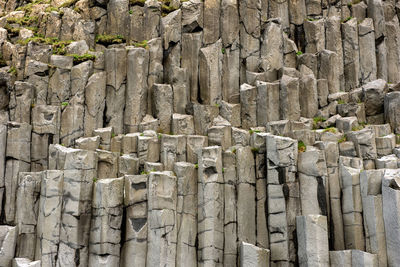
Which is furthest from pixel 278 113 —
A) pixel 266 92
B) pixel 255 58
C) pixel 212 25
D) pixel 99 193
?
pixel 99 193

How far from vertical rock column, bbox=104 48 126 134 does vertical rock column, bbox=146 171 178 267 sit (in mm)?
6085

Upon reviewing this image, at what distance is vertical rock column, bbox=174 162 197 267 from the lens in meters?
24.8

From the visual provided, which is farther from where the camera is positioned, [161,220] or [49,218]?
[49,218]

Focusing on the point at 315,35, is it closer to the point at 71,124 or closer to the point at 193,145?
the point at 193,145

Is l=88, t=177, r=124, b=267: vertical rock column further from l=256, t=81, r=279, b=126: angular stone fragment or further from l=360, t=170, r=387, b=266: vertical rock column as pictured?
l=360, t=170, r=387, b=266: vertical rock column

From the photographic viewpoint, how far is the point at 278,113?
31.0 meters

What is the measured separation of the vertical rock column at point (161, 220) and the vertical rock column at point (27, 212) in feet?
18.6

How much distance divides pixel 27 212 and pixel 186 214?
25.3ft

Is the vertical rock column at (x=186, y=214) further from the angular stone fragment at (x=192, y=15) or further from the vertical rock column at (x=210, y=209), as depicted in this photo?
the angular stone fragment at (x=192, y=15)

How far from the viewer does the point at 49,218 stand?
24.6 m

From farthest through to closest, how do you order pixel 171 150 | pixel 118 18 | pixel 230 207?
pixel 118 18 < pixel 171 150 < pixel 230 207

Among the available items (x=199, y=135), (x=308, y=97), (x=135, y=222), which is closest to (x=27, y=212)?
(x=135, y=222)

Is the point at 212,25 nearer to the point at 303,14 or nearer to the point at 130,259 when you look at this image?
the point at 303,14

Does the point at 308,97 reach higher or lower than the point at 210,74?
lower
